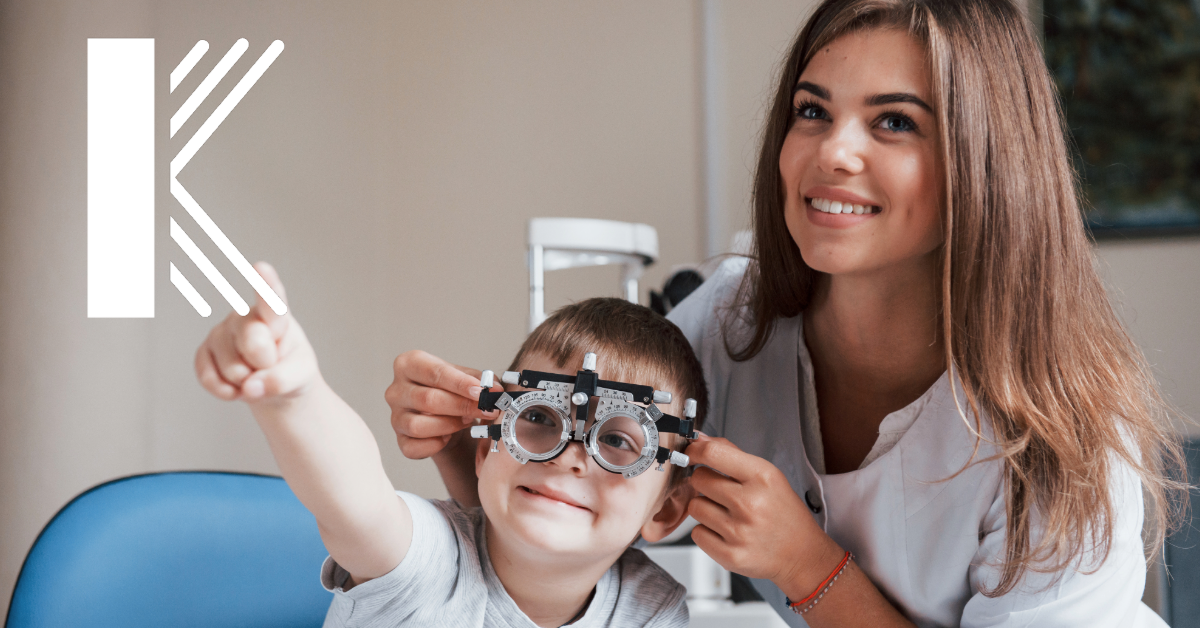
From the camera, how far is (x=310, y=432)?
65 cm

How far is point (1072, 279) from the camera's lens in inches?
37.4

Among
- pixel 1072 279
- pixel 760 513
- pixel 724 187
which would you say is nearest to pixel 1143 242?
pixel 724 187

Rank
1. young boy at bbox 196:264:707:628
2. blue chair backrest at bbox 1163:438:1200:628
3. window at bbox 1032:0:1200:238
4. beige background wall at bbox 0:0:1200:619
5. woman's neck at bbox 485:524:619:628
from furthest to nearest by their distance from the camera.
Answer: beige background wall at bbox 0:0:1200:619
window at bbox 1032:0:1200:238
blue chair backrest at bbox 1163:438:1200:628
woman's neck at bbox 485:524:619:628
young boy at bbox 196:264:707:628

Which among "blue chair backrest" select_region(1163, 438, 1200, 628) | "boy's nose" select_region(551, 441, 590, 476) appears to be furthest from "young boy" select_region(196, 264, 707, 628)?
"blue chair backrest" select_region(1163, 438, 1200, 628)

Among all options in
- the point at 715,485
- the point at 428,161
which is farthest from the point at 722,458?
the point at 428,161

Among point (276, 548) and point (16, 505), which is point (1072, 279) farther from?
point (16, 505)

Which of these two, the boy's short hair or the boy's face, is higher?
the boy's short hair

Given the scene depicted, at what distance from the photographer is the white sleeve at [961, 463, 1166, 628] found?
904mm

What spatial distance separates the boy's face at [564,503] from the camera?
0.83 metres

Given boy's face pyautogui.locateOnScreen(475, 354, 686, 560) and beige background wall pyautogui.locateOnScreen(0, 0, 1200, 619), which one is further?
Answer: beige background wall pyautogui.locateOnScreen(0, 0, 1200, 619)

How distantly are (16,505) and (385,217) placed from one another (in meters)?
1.20

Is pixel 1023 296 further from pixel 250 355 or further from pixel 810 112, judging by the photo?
pixel 250 355

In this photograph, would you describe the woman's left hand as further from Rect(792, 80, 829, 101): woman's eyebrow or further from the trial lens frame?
Rect(792, 80, 829, 101): woman's eyebrow

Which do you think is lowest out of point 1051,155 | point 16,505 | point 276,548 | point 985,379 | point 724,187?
point 16,505
